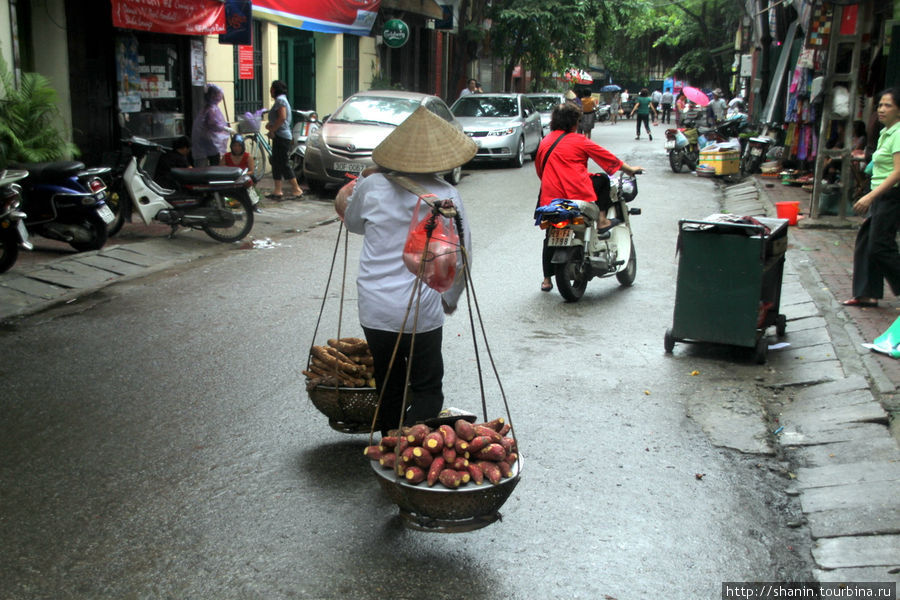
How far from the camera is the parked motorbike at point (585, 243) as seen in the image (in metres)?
7.49

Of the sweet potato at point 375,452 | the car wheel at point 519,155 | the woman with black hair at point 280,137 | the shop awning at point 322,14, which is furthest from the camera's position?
the car wheel at point 519,155

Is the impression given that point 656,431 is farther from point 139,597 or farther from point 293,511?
point 139,597

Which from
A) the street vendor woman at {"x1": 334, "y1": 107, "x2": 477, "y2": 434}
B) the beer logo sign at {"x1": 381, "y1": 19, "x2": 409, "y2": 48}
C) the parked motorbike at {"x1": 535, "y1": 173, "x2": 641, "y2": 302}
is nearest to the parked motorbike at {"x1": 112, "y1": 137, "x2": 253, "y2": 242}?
the parked motorbike at {"x1": 535, "y1": 173, "x2": 641, "y2": 302}

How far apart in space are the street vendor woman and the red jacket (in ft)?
12.9

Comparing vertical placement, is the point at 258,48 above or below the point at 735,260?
above

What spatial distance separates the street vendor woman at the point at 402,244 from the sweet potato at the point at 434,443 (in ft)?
1.13

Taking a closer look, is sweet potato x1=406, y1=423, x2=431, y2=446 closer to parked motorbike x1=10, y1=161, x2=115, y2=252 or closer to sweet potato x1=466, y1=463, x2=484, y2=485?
sweet potato x1=466, y1=463, x2=484, y2=485

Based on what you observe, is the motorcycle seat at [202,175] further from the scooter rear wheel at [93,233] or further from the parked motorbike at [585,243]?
the parked motorbike at [585,243]

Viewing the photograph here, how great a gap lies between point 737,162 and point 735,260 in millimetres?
12364

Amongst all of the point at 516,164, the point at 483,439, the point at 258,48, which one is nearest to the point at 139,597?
the point at 483,439

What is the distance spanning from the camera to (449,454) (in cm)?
333

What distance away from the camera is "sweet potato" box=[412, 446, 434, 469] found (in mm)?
3344

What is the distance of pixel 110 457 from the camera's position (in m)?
4.43

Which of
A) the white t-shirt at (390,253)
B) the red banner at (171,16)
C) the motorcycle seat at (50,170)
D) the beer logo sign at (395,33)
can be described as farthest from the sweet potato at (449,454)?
the beer logo sign at (395,33)
